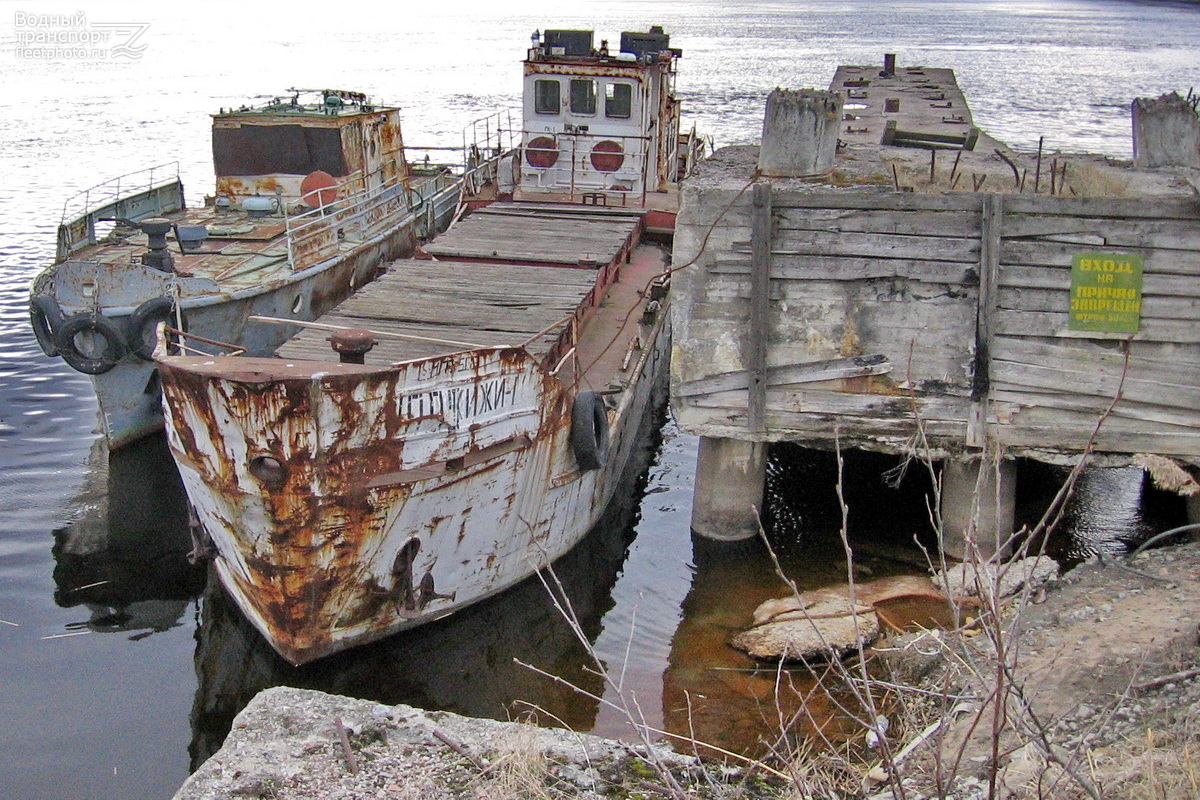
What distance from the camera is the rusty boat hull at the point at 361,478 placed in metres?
7.44

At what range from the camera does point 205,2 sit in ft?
476

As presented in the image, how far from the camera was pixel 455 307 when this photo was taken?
10531 mm

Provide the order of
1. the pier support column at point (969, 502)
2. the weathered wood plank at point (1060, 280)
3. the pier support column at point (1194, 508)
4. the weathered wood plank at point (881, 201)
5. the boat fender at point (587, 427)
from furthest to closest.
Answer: the pier support column at point (1194, 508) < the pier support column at point (969, 502) < the boat fender at point (587, 427) < the weathered wood plank at point (881, 201) < the weathered wood plank at point (1060, 280)

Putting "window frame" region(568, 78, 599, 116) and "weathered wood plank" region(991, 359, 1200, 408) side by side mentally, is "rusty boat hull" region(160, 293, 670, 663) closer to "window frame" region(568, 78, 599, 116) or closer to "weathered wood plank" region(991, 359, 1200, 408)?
"weathered wood plank" region(991, 359, 1200, 408)

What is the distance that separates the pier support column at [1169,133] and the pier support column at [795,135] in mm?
3020

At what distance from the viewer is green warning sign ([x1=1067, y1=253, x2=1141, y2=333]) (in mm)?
8695

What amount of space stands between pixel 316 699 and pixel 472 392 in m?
2.67

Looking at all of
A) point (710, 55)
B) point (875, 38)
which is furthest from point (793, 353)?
point (875, 38)

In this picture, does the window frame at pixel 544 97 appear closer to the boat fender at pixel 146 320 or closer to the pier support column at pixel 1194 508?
the boat fender at pixel 146 320

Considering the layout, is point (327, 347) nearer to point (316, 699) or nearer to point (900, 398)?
point (316, 699)

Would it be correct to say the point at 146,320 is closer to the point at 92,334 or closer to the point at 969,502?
the point at 92,334

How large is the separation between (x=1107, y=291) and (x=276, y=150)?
11424 millimetres

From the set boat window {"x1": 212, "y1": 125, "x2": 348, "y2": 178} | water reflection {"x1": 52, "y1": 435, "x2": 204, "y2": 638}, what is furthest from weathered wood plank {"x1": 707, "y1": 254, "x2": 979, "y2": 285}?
boat window {"x1": 212, "y1": 125, "x2": 348, "y2": 178}

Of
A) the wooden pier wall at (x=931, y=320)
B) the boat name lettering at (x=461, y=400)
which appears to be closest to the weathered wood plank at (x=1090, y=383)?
the wooden pier wall at (x=931, y=320)
